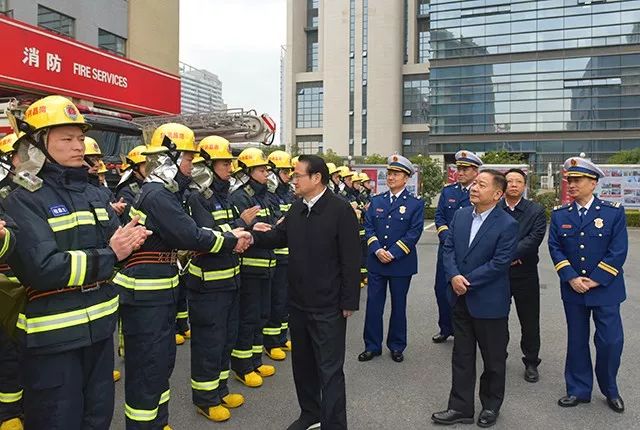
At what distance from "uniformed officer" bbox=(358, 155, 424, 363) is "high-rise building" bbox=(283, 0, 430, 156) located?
179 feet

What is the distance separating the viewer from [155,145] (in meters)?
3.57

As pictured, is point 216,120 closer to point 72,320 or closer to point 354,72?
point 72,320

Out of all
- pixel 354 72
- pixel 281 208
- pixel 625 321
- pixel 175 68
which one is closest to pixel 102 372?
pixel 281 208

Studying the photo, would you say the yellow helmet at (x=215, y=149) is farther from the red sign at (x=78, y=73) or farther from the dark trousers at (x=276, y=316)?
the red sign at (x=78, y=73)

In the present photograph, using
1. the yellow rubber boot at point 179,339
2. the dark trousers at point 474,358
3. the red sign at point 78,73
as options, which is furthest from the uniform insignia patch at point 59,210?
the red sign at point 78,73

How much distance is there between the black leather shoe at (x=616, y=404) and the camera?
4.00m

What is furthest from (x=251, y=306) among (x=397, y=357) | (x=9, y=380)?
(x=9, y=380)

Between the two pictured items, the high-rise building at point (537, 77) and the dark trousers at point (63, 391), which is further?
the high-rise building at point (537, 77)

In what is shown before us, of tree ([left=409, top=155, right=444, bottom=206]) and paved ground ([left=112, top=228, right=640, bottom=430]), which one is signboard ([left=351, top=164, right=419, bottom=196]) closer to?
tree ([left=409, top=155, right=444, bottom=206])

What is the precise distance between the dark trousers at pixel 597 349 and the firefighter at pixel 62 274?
11.8 feet

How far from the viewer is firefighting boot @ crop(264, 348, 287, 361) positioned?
527 cm

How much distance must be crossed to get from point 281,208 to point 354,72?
57.4m

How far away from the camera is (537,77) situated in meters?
48.5

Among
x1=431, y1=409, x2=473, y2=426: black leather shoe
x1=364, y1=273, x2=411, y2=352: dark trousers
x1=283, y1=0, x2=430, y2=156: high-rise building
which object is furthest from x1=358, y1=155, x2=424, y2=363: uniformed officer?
x1=283, y1=0, x2=430, y2=156: high-rise building
